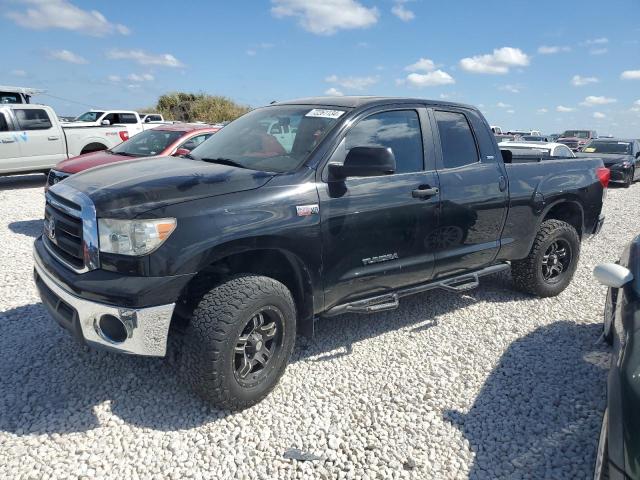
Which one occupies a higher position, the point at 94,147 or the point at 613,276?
the point at 94,147

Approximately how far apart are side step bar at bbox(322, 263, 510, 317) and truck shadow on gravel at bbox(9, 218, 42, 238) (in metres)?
5.42

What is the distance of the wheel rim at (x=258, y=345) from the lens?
2.81 meters

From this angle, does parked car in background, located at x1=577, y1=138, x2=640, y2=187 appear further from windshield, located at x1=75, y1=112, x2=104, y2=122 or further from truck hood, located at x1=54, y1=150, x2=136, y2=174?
windshield, located at x1=75, y1=112, x2=104, y2=122

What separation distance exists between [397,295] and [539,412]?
1.21 meters

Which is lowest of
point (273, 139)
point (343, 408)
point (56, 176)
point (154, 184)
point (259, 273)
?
point (343, 408)

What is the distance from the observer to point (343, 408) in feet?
9.71

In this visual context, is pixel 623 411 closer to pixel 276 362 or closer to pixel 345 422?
pixel 345 422

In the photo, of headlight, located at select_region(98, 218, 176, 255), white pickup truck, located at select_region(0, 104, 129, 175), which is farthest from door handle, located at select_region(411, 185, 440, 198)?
white pickup truck, located at select_region(0, 104, 129, 175)

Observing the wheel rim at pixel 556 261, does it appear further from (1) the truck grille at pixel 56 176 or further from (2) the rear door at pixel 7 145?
(2) the rear door at pixel 7 145

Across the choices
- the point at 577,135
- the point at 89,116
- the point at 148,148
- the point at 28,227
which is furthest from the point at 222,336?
the point at 577,135

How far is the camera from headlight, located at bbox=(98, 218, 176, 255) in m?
2.46

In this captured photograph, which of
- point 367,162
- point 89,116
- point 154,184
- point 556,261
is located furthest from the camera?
point 89,116

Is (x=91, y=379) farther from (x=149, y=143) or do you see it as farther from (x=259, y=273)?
(x=149, y=143)

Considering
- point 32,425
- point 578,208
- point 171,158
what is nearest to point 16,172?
point 171,158
